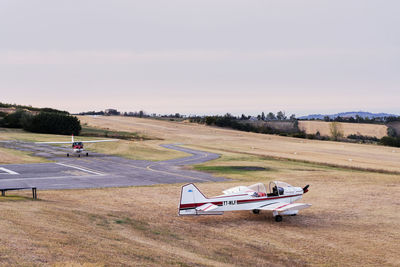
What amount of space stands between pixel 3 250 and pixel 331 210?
→ 2209cm

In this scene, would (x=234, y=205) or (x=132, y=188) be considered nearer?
(x=234, y=205)

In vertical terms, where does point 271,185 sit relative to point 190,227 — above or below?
above

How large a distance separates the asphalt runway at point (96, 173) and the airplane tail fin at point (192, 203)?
49.7 ft

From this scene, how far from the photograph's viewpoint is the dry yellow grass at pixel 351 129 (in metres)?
136

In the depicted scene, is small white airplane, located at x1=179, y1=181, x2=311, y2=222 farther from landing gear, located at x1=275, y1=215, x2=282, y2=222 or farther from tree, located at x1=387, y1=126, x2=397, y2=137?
tree, located at x1=387, y1=126, x2=397, y2=137

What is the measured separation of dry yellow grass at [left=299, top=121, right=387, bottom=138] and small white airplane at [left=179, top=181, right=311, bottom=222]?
379 ft

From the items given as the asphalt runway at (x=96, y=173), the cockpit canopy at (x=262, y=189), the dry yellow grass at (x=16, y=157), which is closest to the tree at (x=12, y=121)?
→ the dry yellow grass at (x=16, y=157)

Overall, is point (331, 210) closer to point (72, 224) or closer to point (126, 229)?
point (126, 229)

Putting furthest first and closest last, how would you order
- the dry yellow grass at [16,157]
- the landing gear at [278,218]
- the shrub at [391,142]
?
the shrub at [391,142], the dry yellow grass at [16,157], the landing gear at [278,218]

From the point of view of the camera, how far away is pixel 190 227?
22453mm

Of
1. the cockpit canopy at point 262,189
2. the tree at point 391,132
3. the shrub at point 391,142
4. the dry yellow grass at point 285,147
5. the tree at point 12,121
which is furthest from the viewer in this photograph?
the tree at point 391,132

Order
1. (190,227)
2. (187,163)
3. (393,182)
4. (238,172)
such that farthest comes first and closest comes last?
1. (187,163)
2. (238,172)
3. (393,182)
4. (190,227)

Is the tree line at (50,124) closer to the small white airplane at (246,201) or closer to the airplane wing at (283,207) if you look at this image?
the small white airplane at (246,201)

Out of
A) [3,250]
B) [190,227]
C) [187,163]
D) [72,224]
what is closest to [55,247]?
[3,250]
